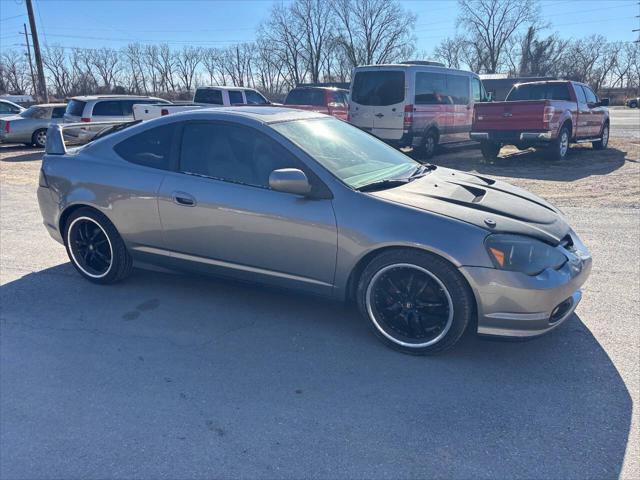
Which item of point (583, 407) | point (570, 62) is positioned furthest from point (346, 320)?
point (570, 62)

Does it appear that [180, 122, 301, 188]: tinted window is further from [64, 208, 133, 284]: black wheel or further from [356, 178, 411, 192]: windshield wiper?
[64, 208, 133, 284]: black wheel

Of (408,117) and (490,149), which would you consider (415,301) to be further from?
(490,149)

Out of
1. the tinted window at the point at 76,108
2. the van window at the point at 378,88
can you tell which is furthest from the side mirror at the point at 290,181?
the tinted window at the point at 76,108

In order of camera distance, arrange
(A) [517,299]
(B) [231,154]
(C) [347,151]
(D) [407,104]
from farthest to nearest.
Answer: (D) [407,104], (C) [347,151], (B) [231,154], (A) [517,299]

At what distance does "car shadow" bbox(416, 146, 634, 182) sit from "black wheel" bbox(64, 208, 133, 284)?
27.1 feet

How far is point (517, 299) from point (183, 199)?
2.54 meters

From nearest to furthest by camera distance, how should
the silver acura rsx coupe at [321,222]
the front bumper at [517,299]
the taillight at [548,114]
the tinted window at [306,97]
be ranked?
1. the front bumper at [517,299]
2. the silver acura rsx coupe at [321,222]
3. the taillight at [548,114]
4. the tinted window at [306,97]

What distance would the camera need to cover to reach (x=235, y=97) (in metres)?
17.9

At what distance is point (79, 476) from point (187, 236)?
6.62 ft

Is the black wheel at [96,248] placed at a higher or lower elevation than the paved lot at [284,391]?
higher

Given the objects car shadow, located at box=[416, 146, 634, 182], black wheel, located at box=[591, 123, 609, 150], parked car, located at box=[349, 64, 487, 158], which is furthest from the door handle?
black wheel, located at box=[591, 123, 609, 150]

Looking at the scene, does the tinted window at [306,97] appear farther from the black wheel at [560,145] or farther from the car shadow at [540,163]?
the black wheel at [560,145]

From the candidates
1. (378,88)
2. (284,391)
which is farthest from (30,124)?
(284,391)

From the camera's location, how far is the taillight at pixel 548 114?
1095 cm
